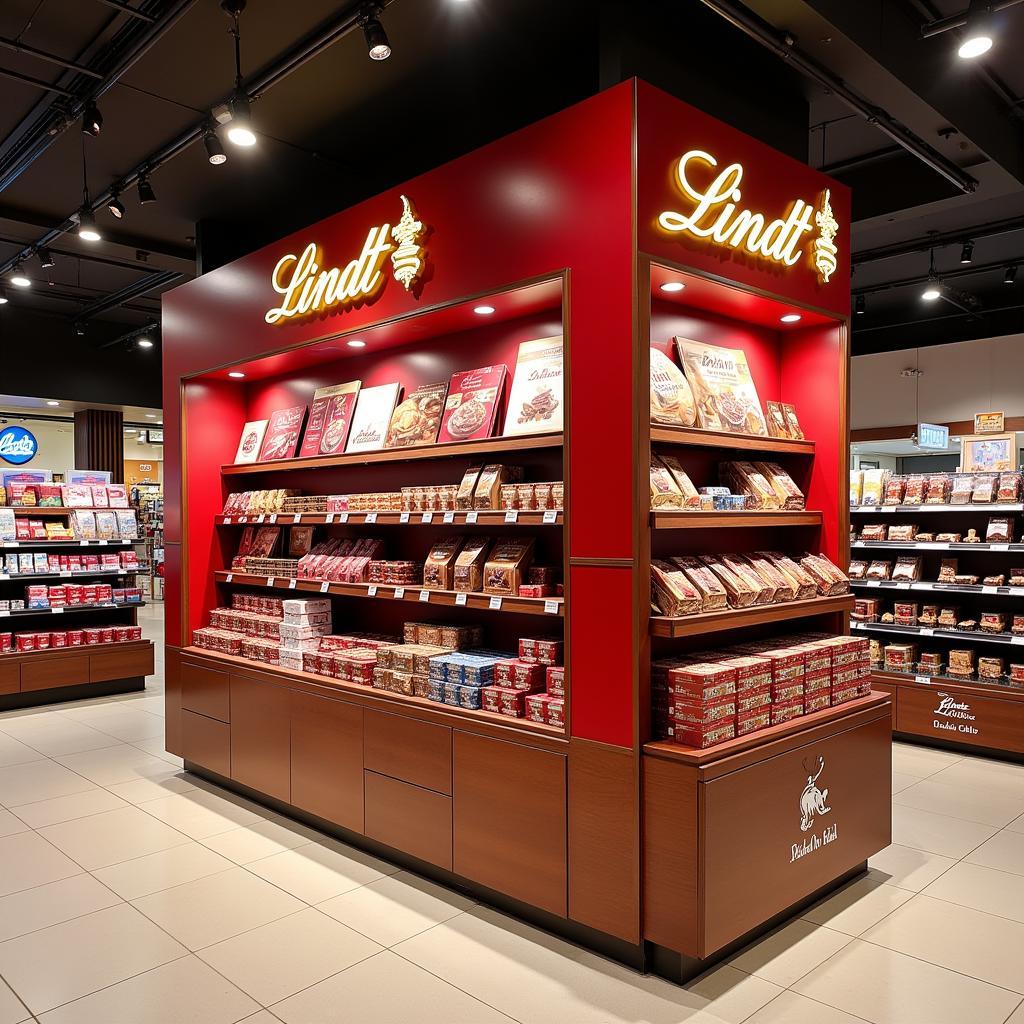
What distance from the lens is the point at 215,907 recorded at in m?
3.37

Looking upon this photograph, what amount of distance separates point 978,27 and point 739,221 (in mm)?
1604

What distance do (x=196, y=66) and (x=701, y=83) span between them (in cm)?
278

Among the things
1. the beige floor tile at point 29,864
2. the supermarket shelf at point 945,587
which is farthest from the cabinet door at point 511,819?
the supermarket shelf at point 945,587

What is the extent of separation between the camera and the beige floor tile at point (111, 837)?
3.94 m

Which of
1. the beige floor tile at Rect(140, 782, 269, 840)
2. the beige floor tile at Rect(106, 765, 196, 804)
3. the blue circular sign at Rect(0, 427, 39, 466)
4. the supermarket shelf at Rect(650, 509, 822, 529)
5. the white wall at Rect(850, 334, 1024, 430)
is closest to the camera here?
the supermarket shelf at Rect(650, 509, 822, 529)

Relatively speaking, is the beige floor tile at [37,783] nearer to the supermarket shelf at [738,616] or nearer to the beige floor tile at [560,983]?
the beige floor tile at [560,983]

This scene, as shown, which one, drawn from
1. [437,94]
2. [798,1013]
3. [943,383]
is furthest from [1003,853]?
[943,383]

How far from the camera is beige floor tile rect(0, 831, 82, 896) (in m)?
3.65

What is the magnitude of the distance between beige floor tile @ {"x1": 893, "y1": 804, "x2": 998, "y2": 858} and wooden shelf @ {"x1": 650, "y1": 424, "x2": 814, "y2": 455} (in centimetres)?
205

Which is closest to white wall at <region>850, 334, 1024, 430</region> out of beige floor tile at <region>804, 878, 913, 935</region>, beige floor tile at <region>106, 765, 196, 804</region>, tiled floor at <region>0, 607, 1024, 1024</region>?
tiled floor at <region>0, 607, 1024, 1024</region>

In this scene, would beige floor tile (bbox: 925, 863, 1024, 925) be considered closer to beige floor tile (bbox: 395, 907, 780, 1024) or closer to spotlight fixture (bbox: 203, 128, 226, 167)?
beige floor tile (bbox: 395, 907, 780, 1024)

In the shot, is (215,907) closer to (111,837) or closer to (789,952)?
(111,837)

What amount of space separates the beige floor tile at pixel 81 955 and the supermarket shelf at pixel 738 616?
2.20 meters

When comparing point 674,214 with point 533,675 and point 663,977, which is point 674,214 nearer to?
point 533,675
